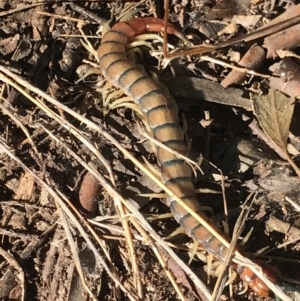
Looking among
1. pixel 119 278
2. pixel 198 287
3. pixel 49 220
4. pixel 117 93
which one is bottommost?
pixel 198 287

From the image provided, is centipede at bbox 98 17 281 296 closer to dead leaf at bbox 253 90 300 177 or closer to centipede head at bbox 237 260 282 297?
centipede head at bbox 237 260 282 297

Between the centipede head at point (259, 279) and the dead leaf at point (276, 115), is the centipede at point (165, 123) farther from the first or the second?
the dead leaf at point (276, 115)

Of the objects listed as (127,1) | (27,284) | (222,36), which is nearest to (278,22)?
(222,36)

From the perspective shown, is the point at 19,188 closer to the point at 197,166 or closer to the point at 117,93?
the point at 117,93

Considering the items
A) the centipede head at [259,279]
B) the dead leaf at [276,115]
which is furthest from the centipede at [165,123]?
the dead leaf at [276,115]

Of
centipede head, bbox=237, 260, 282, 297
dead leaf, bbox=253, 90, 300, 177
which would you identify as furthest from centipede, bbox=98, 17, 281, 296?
dead leaf, bbox=253, 90, 300, 177

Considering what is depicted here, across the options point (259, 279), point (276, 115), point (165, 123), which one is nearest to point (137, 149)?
point (165, 123)

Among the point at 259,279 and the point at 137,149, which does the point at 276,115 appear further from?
the point at 259,279
